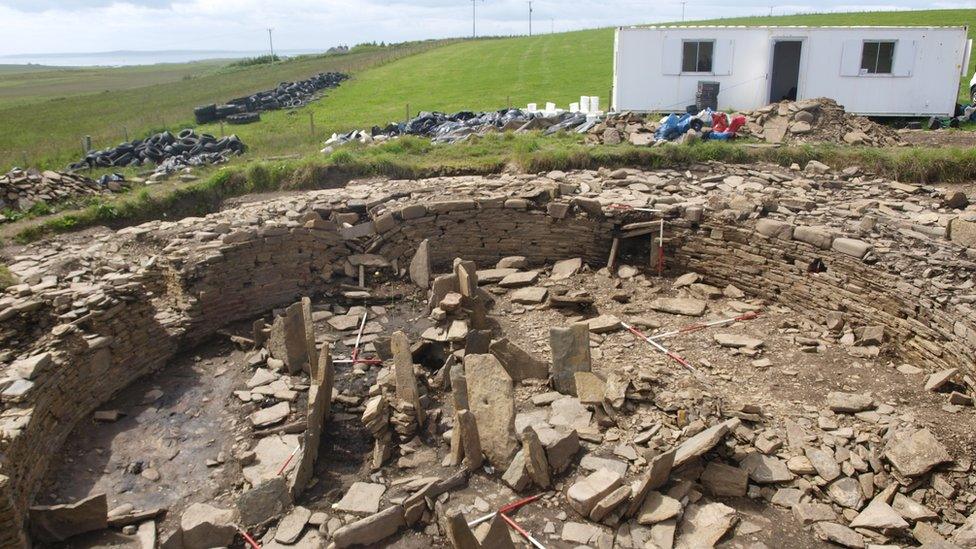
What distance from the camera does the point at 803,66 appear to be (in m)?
19.7

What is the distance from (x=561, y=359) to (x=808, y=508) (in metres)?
2.75

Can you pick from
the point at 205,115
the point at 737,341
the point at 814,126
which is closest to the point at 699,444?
the point at 737,341

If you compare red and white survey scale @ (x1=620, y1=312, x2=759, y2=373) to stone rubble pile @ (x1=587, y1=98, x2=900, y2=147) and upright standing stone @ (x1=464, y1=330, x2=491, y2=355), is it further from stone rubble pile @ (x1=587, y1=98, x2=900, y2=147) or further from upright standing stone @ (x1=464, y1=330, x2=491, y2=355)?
stone rubble pile @ (x1=587, y1=98, x2=900, y2=147)

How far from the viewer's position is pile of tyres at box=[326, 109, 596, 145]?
18273 millimetres

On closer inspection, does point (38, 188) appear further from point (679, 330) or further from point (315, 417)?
point (679, 330)

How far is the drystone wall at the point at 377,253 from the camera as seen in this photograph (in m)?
7.45

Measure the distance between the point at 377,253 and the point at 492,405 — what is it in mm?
4867

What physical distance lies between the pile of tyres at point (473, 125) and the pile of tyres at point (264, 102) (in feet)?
25.7

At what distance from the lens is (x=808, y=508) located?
19.8 ft

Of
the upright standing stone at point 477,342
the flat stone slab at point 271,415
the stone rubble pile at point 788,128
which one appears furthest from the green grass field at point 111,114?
the upright standing stone at point 477,342

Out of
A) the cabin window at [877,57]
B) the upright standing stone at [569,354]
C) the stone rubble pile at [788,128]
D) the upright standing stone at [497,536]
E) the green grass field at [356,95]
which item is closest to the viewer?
the upright standing stone at [497,536]

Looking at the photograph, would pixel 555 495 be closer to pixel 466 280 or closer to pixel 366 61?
pixel 466 280

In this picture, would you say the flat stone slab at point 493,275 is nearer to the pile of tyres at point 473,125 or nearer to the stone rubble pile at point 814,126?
the pile of tyres at point 473,125

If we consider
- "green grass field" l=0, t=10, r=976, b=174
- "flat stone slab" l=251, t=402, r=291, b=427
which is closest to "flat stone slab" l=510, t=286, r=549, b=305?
"flat stone slab" l=251, t=402, r=291, b=427
